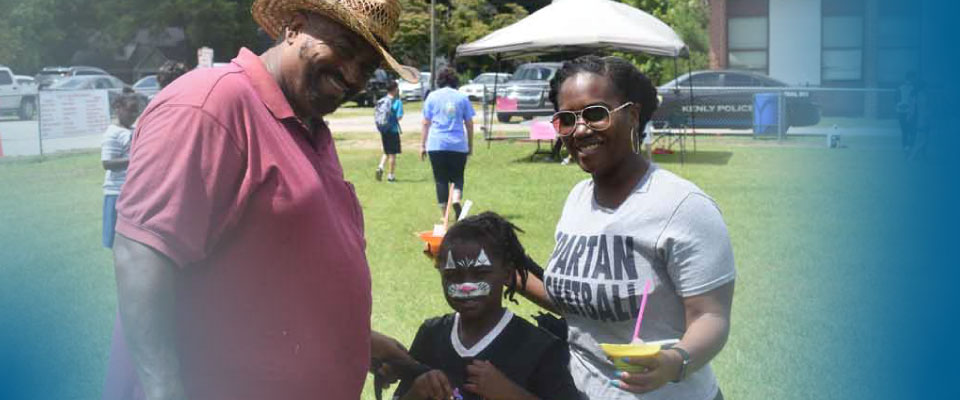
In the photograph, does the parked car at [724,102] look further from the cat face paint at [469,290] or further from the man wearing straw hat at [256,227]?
the man wearing straw hat at [256,227]

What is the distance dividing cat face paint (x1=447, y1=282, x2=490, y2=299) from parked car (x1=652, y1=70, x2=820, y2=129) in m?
16.7

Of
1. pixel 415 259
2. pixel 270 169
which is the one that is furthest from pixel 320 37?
pixel 415 259

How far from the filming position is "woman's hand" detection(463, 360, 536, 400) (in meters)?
2.78

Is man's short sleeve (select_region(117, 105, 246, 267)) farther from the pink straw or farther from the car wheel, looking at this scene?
the car wheel

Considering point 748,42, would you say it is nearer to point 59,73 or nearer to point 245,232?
point 59,73

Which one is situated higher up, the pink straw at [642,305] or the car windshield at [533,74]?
the car windshield at [533,74]

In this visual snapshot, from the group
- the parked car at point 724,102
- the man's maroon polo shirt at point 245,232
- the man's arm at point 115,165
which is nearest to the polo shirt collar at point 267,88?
the man's maroon polo shirt at point 245,232

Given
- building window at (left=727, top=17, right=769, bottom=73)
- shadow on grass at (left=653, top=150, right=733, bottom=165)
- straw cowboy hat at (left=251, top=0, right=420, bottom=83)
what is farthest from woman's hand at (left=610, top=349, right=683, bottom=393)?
→ building window at (left=727, top=17, right=769, bottom=73)

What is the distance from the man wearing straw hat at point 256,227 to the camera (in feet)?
6.55

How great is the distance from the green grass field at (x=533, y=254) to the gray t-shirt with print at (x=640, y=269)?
116 inches

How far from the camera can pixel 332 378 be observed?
2318 mm

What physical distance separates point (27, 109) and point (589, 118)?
88.2 feet

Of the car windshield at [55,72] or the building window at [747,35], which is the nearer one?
the building window at [747,35]

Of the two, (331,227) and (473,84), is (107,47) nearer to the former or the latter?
(473,84)
